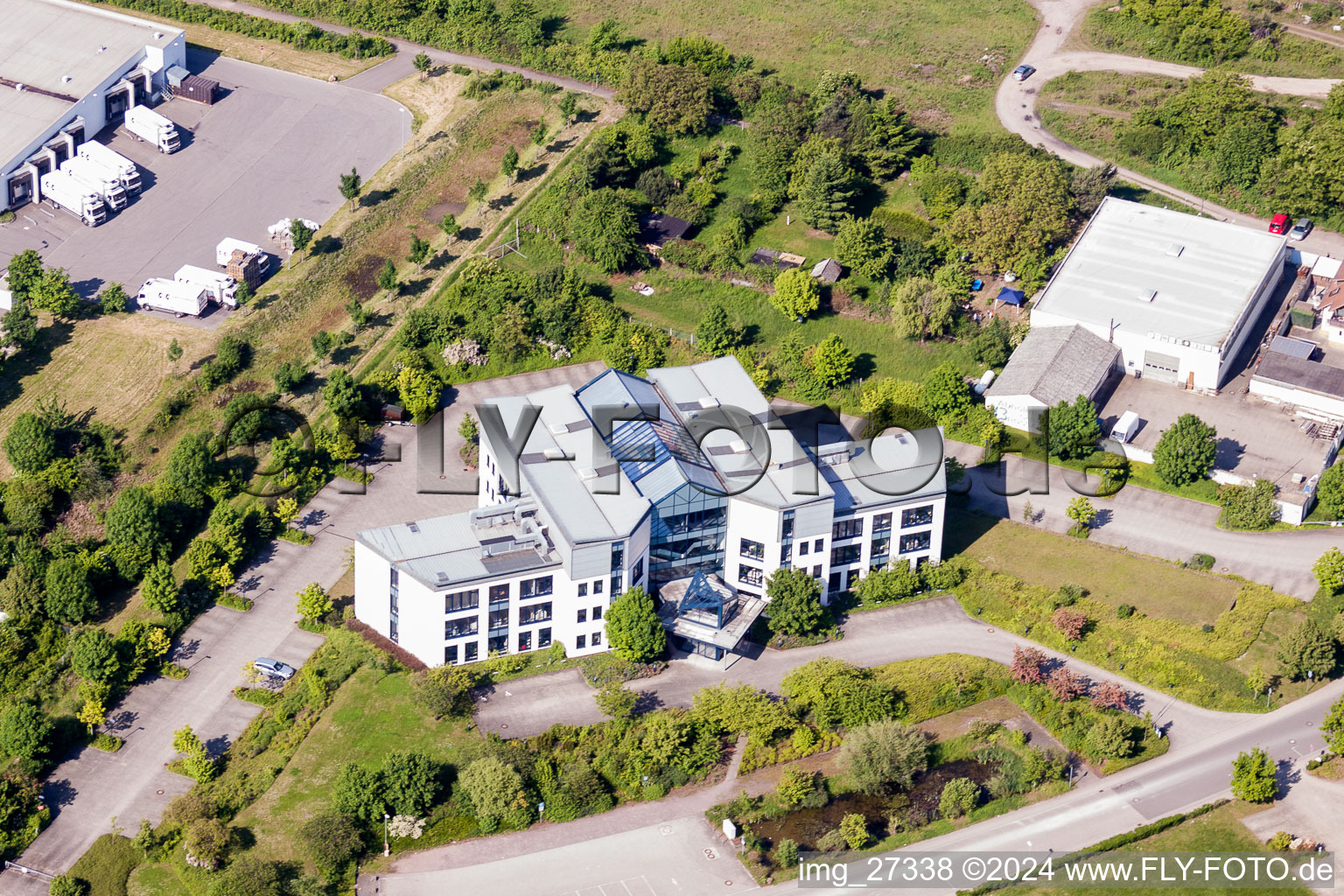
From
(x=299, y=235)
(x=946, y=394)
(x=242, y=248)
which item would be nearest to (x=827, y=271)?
(x=946, y=394)

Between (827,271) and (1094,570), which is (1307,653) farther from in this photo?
(827,271)

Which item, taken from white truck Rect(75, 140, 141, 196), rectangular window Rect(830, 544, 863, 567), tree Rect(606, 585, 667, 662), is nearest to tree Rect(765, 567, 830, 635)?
rectangular window Rect(830, 544, 863, 567)

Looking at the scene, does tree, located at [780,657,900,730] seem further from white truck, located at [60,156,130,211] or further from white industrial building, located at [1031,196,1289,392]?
white truck, located at [60,156,130,211]

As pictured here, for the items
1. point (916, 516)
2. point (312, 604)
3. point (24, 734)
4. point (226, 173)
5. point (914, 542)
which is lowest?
point (24, 734)

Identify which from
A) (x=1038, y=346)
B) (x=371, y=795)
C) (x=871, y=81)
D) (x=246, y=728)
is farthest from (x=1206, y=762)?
(x=871, y=81)

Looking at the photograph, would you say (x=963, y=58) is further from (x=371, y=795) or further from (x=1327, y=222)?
(x=371, y=795)

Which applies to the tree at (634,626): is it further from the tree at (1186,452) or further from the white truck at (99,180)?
the white truck at (99,180)
